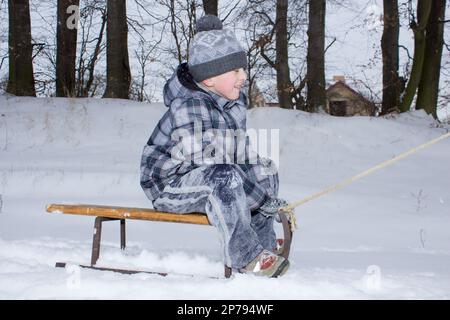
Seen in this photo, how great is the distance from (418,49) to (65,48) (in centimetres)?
800

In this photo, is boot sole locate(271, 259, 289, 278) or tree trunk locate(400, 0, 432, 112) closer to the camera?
boot sole locate(271, 259, 289, 278)

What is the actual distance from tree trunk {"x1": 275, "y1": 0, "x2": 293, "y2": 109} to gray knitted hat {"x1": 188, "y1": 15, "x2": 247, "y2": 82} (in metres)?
12.5

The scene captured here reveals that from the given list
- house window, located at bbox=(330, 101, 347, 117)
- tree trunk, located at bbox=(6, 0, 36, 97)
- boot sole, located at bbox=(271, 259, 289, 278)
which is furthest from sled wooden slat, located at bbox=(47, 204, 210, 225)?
house window, located at bbox=(330, 101, 347, 117)

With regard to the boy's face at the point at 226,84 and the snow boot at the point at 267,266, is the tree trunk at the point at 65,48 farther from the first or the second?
the snow boot at the point at 267,266

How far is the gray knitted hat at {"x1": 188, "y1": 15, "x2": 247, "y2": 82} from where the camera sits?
3781 millimetres

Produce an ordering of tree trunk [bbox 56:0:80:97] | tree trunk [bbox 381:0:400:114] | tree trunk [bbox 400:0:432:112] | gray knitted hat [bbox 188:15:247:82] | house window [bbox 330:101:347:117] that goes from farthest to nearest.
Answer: house window [bbox 330:101:347:117], tree trunk [bbox 56:0:80:97], tree trunk [bbox 381:0:400:114], tree trunk [bbox 400:0:432:112], gray knitted hat [bbox 188:15:247:82]

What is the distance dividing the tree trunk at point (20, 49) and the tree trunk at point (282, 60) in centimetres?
614

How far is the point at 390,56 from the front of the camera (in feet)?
47.6

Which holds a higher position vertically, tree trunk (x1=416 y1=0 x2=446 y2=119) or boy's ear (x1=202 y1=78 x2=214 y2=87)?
tree trunk (x1=416 y1=0 x2=446 y2=119)

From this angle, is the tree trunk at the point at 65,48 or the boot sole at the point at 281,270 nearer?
the boot sole at the point at 281,270

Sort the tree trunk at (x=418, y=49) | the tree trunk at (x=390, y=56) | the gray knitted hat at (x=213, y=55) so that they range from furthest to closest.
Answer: the tree trunk at (x=390, y=56) < the tree trunk at (x=418, y=49) < the gray knitted hat at (x=213, y=55)

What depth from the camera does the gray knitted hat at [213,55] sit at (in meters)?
3.78
